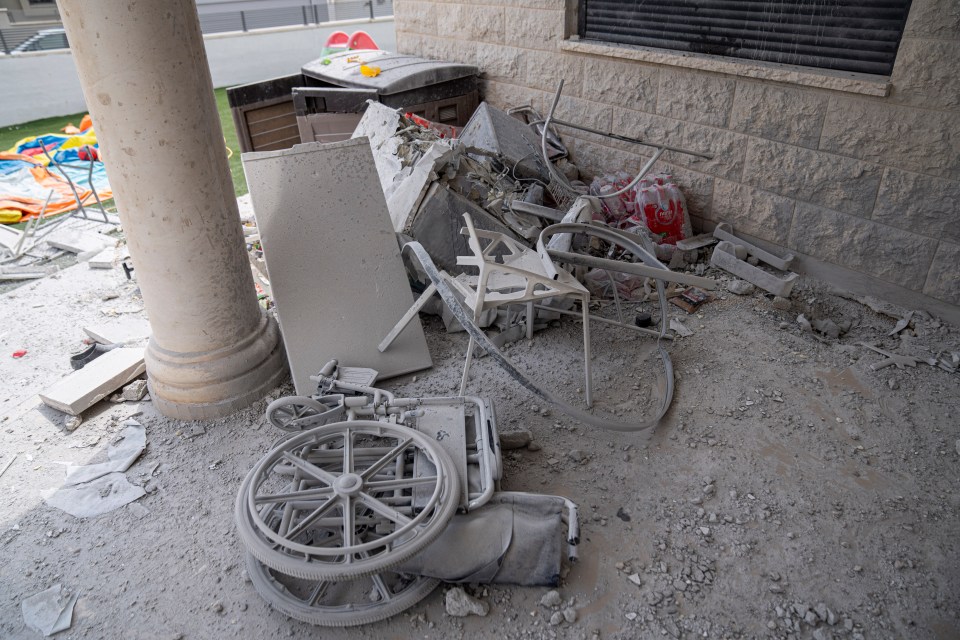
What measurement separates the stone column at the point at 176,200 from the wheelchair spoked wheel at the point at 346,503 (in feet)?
3.14

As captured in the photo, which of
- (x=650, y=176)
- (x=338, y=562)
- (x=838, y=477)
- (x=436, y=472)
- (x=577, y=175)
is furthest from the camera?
(x=577, y=175)

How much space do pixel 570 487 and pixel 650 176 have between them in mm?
3215

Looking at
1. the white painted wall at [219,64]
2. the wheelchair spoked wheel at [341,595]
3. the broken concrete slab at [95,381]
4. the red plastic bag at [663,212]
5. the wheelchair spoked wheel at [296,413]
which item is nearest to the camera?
the wheelchair spoked wheel at [341,595]

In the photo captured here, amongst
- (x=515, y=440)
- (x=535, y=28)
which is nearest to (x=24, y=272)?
(x=515, y=440)

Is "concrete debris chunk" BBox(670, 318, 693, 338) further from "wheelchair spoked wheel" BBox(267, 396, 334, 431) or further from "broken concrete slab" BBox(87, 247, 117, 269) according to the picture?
"broken concrete slab" BBox(87, 247, 117, 269)

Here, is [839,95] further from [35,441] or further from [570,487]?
[35,441]

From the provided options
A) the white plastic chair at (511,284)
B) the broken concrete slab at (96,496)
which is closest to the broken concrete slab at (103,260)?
the broken concrete slab at (96,496)

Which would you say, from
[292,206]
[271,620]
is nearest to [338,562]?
[271,620]

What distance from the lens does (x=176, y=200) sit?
3.38 meters

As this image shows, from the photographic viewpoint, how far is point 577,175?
20.1ft

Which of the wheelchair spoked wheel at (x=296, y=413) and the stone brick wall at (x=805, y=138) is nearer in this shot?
the wheelchair spoked wheel at (x=296, y=413)

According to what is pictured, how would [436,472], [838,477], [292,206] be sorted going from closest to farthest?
[436,472], [838,477], [292,206]

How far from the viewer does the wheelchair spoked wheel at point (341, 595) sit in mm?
2520

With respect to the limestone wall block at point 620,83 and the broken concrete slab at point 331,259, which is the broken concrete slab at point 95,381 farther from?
the limestone wall block at point 620,83
